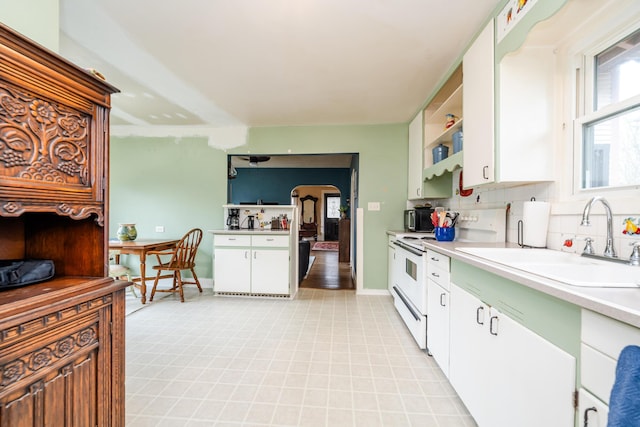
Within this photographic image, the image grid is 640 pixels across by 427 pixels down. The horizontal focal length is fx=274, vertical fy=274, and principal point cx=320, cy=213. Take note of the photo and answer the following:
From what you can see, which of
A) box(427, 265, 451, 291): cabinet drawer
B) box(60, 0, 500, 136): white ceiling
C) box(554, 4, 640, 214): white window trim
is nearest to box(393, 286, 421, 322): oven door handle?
box(427, 265, 451, 291): cabinet drawer

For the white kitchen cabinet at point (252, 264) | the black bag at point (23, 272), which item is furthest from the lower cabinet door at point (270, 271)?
the black bag at point (23, 272)

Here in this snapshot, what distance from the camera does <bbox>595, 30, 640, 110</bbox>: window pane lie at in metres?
1.28

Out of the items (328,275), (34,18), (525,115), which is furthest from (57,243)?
(328,275)

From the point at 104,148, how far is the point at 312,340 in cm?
208

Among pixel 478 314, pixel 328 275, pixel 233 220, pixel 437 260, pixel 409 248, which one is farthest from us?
pixel 328 275

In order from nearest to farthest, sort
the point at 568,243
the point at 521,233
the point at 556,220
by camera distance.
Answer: the point at 568,243 < the point at 556,220 < the point at 521,233

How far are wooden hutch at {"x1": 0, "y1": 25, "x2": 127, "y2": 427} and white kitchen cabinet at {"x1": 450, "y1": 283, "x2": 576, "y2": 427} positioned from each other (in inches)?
62.4

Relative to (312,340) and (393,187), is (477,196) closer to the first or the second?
(393,187)

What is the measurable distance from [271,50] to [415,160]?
2.19 meters

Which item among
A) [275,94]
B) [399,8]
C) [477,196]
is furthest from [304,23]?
[477,196]

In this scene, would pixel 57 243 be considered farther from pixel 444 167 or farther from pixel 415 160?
pixel 415 160

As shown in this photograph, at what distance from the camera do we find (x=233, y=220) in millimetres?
4121

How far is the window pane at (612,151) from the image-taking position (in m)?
1.27

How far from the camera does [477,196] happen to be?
2.54 m
